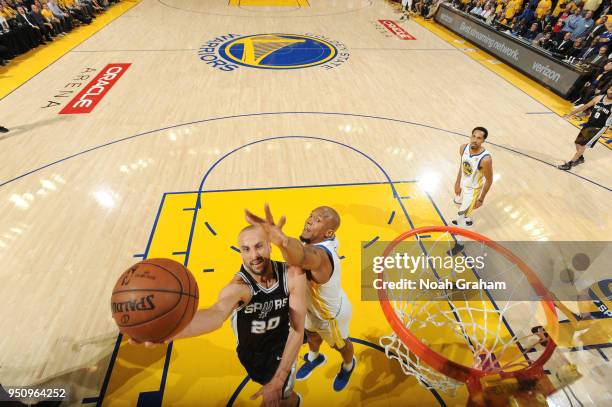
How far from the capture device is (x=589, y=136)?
5.78m

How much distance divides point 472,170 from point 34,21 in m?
13.4

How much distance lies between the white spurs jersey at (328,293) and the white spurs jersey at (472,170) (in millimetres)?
2481

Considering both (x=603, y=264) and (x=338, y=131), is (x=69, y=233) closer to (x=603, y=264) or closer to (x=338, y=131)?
(x=338, y=131)

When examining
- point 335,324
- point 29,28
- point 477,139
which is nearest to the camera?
point 335,324

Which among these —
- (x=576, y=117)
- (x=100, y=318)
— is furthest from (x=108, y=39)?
(x=576, y=117)

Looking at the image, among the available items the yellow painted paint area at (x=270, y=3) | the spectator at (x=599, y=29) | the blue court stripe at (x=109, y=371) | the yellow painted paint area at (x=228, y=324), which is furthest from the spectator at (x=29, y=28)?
the spectator at (x=599, y=29)

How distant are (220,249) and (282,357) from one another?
236 cm

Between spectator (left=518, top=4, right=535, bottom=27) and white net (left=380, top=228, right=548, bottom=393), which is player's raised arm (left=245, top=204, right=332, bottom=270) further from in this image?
spectator (left=518, top=4, right=535, bottom=27)

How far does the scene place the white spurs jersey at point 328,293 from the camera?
237cm

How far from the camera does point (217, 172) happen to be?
566 cm

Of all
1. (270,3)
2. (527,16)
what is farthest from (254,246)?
(270,3)

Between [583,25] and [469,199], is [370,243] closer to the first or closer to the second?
[469,199]

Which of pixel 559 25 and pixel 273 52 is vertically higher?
pixel 559 25

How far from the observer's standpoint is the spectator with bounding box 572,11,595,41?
9.67 metres
